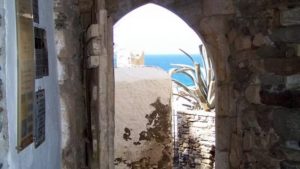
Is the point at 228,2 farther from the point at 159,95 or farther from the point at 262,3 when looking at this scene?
the point at 159,95

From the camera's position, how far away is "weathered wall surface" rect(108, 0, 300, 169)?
6.32 feet

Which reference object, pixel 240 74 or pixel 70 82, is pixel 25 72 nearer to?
pixel 70 82

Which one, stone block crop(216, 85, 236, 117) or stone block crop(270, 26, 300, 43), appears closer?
stone block crop(270, 26, 300, 43)

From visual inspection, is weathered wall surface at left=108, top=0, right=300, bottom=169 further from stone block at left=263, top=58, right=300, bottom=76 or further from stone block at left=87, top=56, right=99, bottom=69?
stone block at left=87, top=56, right=99, bottom=69

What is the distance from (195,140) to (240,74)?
239 cm

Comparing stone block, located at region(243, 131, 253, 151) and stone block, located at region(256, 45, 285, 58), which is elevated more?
stone block, located at region(256, 45, 285, 58)

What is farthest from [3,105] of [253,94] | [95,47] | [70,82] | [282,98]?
[253,94]

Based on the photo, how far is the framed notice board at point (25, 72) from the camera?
3.31ft

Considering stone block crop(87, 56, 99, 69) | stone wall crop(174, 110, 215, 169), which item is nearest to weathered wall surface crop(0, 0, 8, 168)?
stone block crop(87, 56, 99, 69)

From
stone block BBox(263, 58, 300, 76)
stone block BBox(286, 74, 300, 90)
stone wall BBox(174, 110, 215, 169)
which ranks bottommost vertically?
stone wall BBox(174, 110, 215, 169)

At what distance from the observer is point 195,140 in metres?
4.56

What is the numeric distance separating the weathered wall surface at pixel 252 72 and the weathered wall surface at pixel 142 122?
163cm

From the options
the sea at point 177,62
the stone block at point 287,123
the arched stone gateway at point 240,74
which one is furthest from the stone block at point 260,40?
the sea at point 177,62

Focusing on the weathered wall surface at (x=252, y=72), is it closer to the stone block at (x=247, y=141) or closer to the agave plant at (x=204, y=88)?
the stone block at (x=247, y=141)
